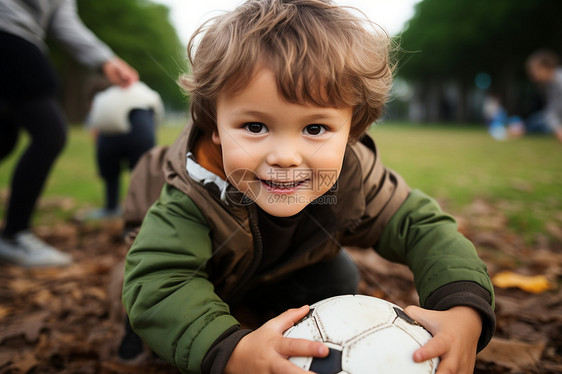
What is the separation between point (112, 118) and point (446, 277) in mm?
3392

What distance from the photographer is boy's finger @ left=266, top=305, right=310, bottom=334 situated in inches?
53.4

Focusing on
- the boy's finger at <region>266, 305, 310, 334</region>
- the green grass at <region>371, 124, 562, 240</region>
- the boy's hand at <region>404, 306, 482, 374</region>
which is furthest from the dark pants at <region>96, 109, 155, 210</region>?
the boy's hand at <region>404, 306, 482, 374</region>

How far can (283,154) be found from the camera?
1386 mm

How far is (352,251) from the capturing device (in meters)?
3.41

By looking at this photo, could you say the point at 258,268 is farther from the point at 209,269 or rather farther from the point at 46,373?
the point at 46,373

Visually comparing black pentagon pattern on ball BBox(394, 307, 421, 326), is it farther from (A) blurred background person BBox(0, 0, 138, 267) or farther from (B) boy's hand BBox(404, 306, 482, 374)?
(A) blurred background person BBox(0, 0, 138, 267)

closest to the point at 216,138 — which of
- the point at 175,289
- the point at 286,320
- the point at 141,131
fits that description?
the point at 175,289

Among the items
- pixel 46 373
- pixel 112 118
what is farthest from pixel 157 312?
pixel 112 118

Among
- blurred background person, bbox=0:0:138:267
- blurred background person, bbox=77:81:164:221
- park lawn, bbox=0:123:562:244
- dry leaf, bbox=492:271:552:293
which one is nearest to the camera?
dry leaf, bbox=492:271:552:293

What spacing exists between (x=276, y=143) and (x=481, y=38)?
27.7 m

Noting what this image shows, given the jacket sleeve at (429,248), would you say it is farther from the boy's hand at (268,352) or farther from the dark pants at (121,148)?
the dark pants at (121,148)

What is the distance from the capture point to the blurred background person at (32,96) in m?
2.72

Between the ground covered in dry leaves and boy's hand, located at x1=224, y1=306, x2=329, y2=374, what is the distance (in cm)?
71

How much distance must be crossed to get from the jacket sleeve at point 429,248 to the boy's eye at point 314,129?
24.4 inches
